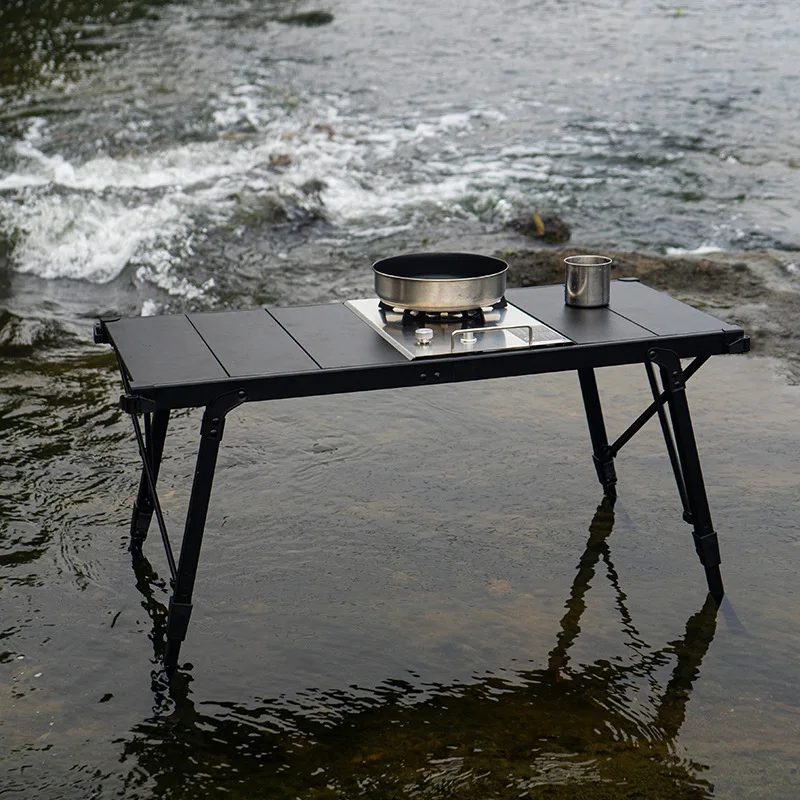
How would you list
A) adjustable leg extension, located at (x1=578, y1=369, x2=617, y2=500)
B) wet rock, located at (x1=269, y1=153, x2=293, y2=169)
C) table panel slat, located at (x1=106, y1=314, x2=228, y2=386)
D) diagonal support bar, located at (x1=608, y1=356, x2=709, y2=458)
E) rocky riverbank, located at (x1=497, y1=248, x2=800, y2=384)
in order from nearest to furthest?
1. table panel slat, located at (x1=106, y1=314, x2=228, y2=386)
2. diagonal support bar, located at (x1=608, y1=356, x2=709, y2=458)
3. adjustable leg extension, located at (x1=578, y1=369, x2=617, y2=500)
4. rocky riverbank, located at (x1=497, y1=248, x2=800, y2=384)
5. wet rock, located at (x1=269, y1=153, x2=293, y2=169)

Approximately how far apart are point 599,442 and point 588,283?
31.4 inches

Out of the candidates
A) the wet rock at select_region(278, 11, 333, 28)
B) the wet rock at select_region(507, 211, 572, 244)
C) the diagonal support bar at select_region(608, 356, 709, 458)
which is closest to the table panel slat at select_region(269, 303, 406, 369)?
the diagonal support bar at select_region(608, 356, 709, 458)

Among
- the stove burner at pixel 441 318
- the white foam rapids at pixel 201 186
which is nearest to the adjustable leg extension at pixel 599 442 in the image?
the stove burner at pixel 441 318

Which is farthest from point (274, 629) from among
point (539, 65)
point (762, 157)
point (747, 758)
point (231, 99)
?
point (539, 65)

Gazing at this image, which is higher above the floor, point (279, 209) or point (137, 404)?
point (137, 404)

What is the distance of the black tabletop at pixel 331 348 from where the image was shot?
98.3 inches

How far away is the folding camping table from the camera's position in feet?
8.20

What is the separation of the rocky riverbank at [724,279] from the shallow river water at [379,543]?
8cm

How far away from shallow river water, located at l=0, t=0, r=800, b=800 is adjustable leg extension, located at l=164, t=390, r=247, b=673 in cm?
17

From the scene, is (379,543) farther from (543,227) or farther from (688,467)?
(543,227)

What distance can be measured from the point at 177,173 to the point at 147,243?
199 centimetres

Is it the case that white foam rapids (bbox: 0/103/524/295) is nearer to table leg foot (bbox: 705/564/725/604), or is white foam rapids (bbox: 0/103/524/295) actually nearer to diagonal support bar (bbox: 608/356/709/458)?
diagonal support bar (bbox: 608/356/709/458)

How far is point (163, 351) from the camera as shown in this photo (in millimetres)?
2695

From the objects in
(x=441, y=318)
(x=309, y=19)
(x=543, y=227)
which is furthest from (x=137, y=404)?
(x=309, y=19)
